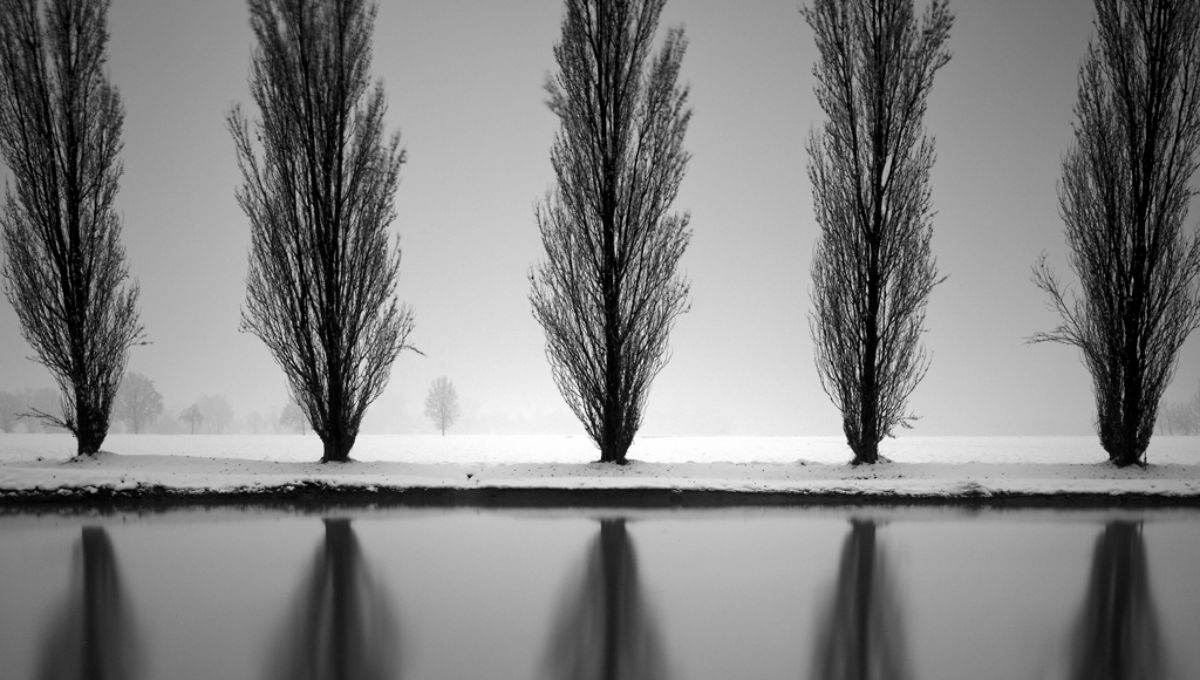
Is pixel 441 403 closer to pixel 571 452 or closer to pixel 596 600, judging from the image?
pixel 571 452

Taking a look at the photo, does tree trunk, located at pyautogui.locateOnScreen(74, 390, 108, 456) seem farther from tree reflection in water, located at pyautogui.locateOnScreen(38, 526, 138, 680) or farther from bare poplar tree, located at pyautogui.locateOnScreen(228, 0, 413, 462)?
tree reflection in water, located at pyautogui.locateOnScreen(38, 526, 138, 680)

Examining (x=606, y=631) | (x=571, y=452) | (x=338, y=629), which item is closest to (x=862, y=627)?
(x=606, y=631)

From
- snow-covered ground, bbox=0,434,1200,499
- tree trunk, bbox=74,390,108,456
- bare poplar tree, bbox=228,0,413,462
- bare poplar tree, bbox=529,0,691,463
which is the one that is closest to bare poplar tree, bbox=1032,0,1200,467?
snow-covered ground, bbox=0,434,1200,499

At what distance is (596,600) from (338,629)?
6.33ft

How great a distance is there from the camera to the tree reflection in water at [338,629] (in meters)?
3.78

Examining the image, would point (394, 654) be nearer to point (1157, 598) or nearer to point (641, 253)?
point (1157, 598)

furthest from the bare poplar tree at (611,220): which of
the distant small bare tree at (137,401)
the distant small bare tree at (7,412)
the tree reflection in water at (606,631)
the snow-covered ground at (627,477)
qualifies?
the distant small bare tree at (7,412)

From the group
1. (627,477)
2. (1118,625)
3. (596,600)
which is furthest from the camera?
(627,477)

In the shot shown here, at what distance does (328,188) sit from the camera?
14.8 metres

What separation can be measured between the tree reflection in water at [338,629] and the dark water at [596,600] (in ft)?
0.08

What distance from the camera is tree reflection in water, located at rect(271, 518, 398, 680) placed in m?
3.78

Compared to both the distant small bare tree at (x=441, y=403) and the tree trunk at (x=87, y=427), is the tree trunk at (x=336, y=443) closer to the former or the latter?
the tree trunk at (x=87, y=427)

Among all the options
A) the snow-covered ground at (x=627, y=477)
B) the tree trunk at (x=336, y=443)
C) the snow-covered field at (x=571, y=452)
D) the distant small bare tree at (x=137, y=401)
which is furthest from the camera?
the distant small bare tree at (x=137, y=401)

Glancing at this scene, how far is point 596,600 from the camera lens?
17.5 ft
